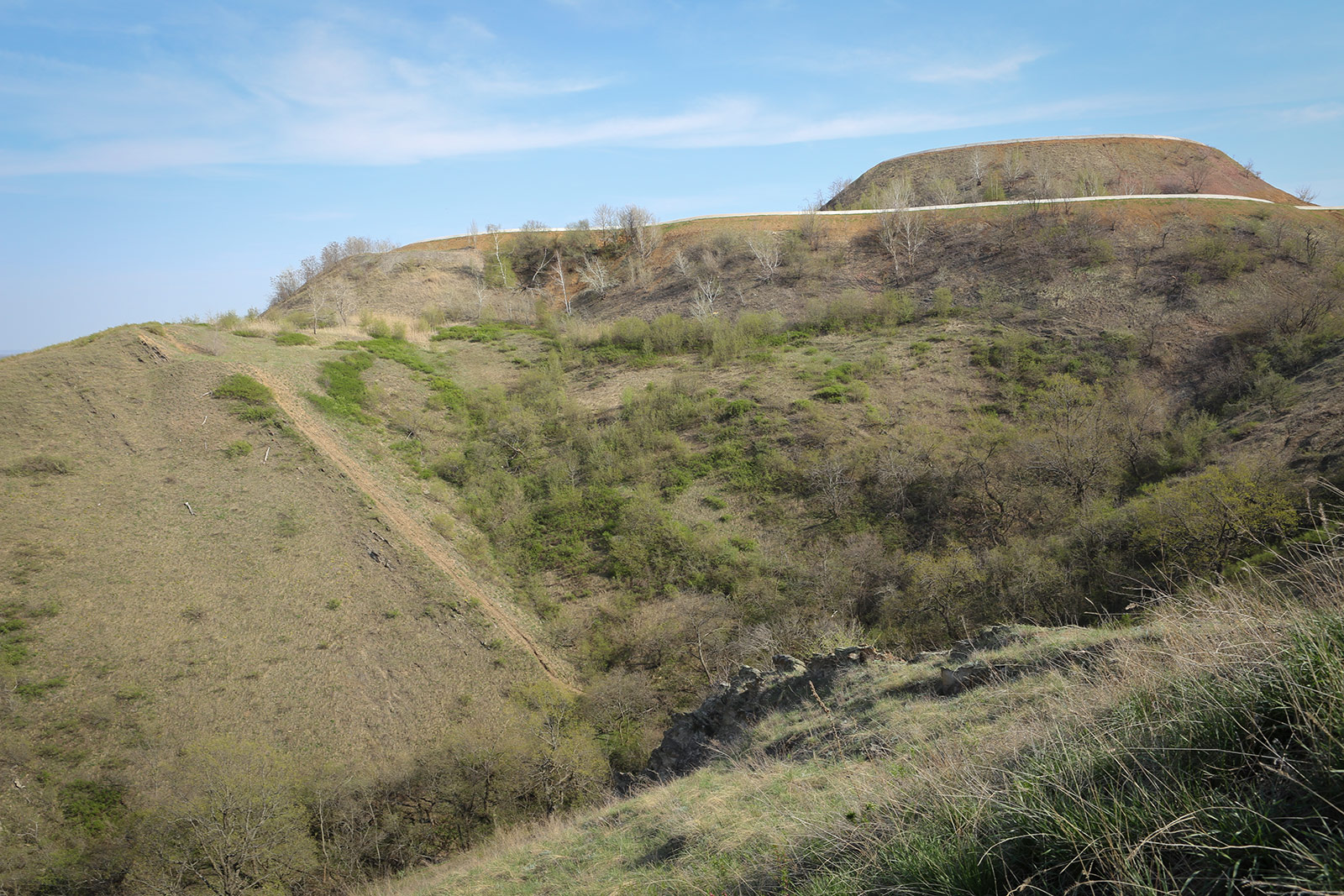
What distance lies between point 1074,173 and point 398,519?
174 feet

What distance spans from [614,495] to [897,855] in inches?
978

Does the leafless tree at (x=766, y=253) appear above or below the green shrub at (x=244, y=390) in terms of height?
above

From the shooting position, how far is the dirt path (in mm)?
22047

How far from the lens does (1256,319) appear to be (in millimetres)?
28688

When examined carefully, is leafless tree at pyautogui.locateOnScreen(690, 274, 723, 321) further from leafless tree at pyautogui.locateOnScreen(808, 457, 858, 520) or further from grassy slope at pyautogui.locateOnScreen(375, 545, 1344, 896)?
grassy slope at pyautogui.locateOnScreen(375, 545, 1344, 896)

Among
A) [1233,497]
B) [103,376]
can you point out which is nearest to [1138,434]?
[1233,497]

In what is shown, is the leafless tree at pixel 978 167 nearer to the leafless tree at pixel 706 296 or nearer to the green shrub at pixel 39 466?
the leafless tree at pixel 706 296

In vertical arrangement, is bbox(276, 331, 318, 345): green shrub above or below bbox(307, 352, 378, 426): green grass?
above

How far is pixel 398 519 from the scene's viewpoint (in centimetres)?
2494

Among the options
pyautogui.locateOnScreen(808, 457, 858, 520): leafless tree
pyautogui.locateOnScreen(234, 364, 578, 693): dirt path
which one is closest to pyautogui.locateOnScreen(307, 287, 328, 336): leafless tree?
pyautogui.locateOnScreen(234, 364, 578, 693): dirt path

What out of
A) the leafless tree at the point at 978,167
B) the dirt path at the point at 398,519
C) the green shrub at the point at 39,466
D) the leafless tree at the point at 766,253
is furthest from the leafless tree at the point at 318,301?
the leafless tree at the point at 978,167

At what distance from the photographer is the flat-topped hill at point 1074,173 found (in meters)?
46.8

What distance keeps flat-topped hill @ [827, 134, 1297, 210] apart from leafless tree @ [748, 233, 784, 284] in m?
9.62

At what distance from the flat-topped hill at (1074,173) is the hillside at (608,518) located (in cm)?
816
